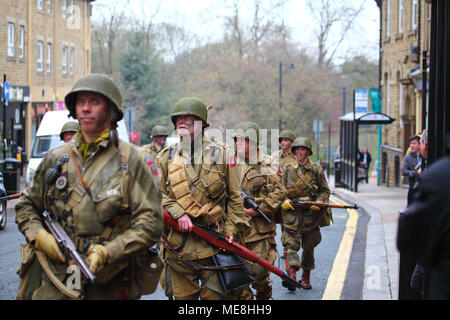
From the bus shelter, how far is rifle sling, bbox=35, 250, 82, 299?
21165mm

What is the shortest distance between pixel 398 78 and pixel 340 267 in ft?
70.4

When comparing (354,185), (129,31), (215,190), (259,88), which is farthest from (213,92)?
(215,190)

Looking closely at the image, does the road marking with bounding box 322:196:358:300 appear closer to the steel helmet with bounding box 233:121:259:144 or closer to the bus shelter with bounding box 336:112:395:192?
the steel helmet with bounding box 233:121:259:144

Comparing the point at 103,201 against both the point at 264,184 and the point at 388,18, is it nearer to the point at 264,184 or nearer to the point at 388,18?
the point at 264,184

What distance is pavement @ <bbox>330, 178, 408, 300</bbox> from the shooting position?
346 inches

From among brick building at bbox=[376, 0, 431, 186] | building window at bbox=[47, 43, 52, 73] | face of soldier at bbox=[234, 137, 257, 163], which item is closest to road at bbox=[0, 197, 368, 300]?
face of soldier at bbox=[234, 137, 257, 163]

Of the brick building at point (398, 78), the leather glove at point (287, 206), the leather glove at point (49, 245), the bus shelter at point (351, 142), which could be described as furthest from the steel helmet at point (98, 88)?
the bus shelter at point (351, 142)

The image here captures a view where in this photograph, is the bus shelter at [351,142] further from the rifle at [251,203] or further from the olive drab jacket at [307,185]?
the rifle at [251,203]

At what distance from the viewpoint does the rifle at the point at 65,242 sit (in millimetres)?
3713

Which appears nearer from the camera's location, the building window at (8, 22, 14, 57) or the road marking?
the road marking

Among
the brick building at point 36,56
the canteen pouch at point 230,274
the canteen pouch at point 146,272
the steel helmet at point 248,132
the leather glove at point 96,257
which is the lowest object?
the canteen pouch at point 230,274

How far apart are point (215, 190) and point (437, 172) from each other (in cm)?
346

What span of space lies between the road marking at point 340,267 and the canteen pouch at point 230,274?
267cm
